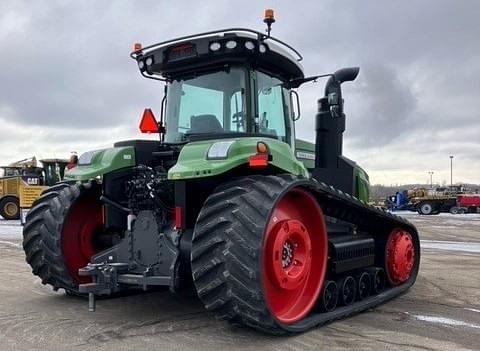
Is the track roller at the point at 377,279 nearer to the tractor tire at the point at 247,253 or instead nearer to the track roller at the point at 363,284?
the track roller at the point at 363,284

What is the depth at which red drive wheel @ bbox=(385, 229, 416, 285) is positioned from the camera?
7.27 metres

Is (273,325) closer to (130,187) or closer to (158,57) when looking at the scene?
(130,187)

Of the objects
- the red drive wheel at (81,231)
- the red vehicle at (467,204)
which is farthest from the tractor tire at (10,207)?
the red vehicle at (467,204)

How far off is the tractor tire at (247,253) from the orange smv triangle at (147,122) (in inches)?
68.1

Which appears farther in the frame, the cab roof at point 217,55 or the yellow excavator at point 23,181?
the yellow excavator at point 23,181

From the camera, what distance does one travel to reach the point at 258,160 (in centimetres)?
460

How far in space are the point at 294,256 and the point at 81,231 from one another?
8.51 ft

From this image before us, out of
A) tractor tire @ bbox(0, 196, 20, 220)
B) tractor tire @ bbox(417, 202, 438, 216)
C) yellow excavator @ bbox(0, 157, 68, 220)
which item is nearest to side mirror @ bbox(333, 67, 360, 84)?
yellow excavator @ bbox(0, 157, 68, 220)

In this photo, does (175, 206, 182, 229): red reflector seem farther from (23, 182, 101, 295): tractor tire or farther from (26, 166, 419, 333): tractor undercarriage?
(23, 182, 101, 295): tractor tire

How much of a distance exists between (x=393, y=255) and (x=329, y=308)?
6.13ft

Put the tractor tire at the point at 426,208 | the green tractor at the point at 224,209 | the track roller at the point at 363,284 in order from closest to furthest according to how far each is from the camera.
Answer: the green tractor at the point at 224,209 → the track roller at the point at 363,284 → the tractor tire at the point at 426,208

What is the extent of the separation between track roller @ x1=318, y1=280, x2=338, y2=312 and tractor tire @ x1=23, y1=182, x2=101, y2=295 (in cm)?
269

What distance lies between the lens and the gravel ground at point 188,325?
4.62m

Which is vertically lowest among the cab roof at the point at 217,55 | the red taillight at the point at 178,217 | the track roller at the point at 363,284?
the track roller at the point at 363,284
